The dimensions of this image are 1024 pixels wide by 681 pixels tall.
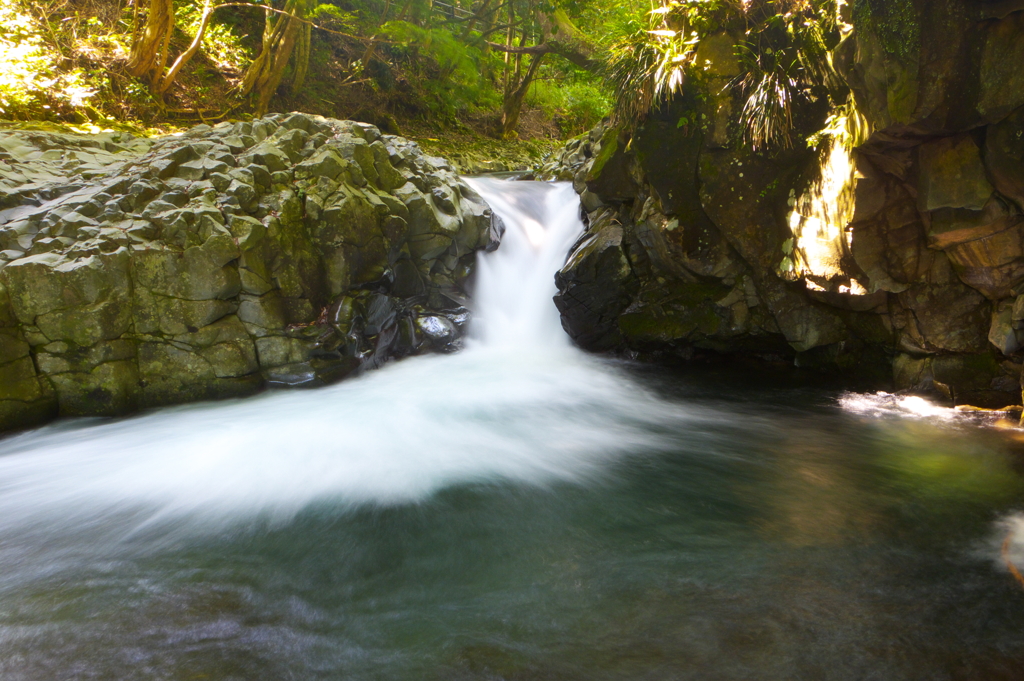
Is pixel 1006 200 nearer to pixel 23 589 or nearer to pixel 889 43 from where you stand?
pixel 889 43

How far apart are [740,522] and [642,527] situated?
Answer: 727 millimetres

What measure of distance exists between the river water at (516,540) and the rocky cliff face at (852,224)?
87 cm

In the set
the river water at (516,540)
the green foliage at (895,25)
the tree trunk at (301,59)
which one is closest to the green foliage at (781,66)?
the green foliage at (895,25)

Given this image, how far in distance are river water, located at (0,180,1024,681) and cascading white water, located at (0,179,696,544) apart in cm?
3

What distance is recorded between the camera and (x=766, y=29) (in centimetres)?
639

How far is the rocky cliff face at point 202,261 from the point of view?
589 cm

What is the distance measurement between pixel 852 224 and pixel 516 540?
4.89 metres

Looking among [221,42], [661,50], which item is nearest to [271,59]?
[221,42]

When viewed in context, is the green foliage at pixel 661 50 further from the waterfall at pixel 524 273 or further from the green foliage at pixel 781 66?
the waterfall at pixel 524 273

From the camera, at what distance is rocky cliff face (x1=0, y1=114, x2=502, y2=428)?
5891mm

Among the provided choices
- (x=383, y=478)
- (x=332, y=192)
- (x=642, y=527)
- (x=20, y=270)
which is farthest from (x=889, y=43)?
(x=20, y=270)

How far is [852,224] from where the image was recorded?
588cm

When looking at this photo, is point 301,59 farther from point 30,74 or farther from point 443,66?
point 30,74

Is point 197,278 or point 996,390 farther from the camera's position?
point 197,278
